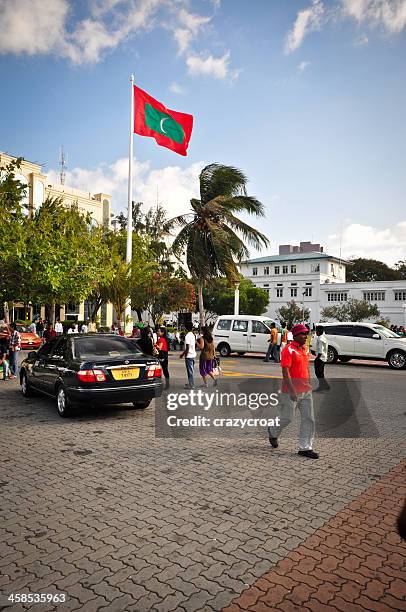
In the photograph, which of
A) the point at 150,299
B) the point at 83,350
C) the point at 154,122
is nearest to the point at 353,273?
the point at 150,299

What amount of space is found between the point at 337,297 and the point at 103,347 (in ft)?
216

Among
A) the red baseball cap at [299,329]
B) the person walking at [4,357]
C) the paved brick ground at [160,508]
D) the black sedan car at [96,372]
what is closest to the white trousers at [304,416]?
the paved brick ground at [160,508]

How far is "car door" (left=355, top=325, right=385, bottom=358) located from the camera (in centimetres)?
1880

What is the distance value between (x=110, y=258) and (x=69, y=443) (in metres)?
16.0

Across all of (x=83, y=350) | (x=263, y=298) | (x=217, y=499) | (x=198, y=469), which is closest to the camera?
(x=217, y=499)

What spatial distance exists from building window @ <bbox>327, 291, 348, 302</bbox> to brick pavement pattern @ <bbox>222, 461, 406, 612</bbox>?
225ft

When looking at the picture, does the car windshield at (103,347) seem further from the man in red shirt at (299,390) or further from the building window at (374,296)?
the building window at (374,296)

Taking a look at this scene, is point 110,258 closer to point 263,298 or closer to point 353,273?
point 263,298

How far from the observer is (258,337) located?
71.4ft

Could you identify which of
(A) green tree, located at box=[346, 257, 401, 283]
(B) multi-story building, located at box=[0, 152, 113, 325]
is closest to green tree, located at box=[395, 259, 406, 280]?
(A) green tree, located at box=[346, 257, 401, 283]

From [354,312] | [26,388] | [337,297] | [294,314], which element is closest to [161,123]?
[26,388]

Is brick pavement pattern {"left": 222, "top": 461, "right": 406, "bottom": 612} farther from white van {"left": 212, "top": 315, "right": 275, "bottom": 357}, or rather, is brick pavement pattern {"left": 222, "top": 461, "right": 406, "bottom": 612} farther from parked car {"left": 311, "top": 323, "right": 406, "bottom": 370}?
white van {"left": 212, "top": 315, "right": 275, "bottom": 357}

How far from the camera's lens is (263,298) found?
70.4 m

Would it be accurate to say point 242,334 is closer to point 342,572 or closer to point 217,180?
point 217,180
